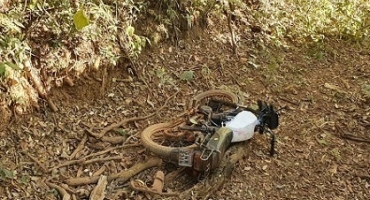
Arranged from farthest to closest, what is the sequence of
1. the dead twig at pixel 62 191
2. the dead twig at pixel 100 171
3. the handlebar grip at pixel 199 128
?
the handlebar grip at pixel 199 128, the dead twig at pixel 100 171, the dead twig at pixel 62 191

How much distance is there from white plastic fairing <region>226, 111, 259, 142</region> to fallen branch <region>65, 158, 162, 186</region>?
59 cm

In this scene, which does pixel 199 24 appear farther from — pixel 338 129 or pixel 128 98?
pixel 338 129

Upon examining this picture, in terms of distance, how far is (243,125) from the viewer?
10.9ft

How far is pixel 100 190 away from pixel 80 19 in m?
1.31

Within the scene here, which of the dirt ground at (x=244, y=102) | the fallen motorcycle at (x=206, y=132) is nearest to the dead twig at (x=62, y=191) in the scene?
the dirt ground at (x=244, y=102)

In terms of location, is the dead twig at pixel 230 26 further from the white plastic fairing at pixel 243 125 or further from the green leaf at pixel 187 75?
the white plastic fairing at pixel 243 125

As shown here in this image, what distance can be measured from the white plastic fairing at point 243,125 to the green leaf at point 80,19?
1.33 meters

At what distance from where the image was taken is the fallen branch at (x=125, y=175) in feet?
9.91

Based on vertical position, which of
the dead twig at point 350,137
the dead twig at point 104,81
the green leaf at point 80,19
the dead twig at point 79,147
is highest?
the green leaf at point 80,19

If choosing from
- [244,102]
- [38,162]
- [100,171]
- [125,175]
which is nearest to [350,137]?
[244,102]

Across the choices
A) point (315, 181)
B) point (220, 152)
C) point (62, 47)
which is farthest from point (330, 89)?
point (62, 47)

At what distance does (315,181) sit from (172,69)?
174 centimetres

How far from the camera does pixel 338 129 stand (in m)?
3.89

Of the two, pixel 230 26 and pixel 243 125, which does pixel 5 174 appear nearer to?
pixel 243 125
